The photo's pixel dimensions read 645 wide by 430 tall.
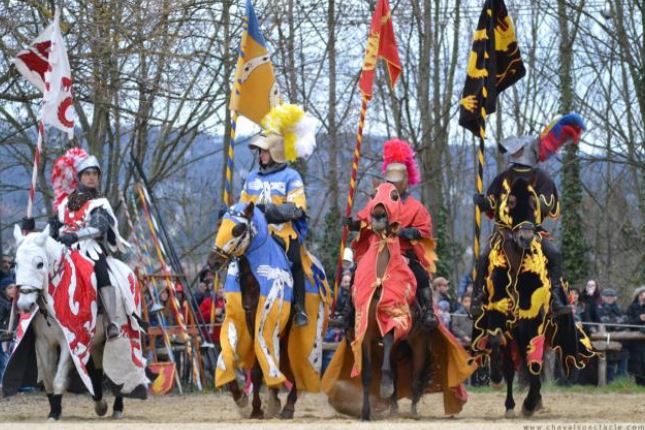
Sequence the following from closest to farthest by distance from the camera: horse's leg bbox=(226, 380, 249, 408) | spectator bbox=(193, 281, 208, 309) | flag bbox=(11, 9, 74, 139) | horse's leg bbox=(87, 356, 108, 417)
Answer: horse's leg bbox=(226, 380, 249, 408), horse's leg bbox=(87, 356, 108, 417), flag bbox=(11, 9, 74, 139), spectator bbox=(193, 281, 208, 309)

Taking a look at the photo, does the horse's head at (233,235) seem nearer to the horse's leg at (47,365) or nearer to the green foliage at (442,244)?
the horse's leg at (47,365)

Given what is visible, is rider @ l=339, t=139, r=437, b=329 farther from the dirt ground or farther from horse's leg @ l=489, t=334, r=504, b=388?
the dirt ground

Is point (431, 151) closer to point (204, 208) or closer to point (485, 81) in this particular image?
point (485, 81)

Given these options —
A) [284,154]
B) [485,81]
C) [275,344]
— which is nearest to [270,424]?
[275,344]

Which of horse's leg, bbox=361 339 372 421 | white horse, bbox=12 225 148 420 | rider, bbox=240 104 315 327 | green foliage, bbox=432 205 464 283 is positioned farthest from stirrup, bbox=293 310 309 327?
green foliage, bbox=432 205 464 283

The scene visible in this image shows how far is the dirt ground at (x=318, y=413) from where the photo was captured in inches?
490

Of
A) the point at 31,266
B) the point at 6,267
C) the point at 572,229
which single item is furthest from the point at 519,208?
the point at 572,229

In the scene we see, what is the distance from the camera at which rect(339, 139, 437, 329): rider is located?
14367mm

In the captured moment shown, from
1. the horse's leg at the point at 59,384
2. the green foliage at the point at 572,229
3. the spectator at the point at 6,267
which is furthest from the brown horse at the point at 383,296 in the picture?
the green foliage at the point at 572,229

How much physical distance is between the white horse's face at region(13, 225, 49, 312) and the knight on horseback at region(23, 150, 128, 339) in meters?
0.56

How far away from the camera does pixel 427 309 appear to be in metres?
14.3

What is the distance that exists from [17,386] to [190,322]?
671 cm

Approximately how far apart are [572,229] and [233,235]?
1740 cm

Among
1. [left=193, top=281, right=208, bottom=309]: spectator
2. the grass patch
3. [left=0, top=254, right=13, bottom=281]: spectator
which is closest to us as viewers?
the grass patch
